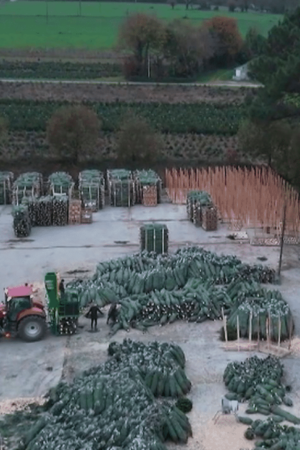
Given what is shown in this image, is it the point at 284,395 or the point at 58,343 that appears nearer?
the point at 284,395

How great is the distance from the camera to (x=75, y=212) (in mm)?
28891

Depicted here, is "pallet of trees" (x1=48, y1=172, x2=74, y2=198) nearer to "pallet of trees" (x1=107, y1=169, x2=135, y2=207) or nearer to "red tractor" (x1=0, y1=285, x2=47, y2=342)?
"pallet of trees" (x1=107, y1=169, x2=135, y2=207)

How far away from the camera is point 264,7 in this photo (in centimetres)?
14075

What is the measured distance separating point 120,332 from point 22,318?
2.61m

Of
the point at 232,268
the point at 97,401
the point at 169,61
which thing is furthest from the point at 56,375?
the point at 169,61

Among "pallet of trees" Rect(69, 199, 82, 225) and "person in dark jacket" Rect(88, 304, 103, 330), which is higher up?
"pallet of trees" Rect(69, 199, 82, 225)

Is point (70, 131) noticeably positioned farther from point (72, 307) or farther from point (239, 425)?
point (239, 425)

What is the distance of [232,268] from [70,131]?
17.5 m

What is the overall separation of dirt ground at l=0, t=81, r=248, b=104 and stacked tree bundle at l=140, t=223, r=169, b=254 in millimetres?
36766

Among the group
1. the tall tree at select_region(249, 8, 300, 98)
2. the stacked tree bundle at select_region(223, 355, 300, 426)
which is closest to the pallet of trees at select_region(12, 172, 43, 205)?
the tall tree at select_region(249, 8, 300, 98)

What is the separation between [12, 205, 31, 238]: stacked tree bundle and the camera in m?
27.1

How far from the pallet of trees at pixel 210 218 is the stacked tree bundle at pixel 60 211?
541 centimetres

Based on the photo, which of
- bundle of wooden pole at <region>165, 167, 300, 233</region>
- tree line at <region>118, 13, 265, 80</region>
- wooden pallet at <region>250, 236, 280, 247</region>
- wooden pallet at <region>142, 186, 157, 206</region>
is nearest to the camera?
wooden pallet at <region>250, 236, 280, 247</region>

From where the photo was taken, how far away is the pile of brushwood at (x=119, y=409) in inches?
519
